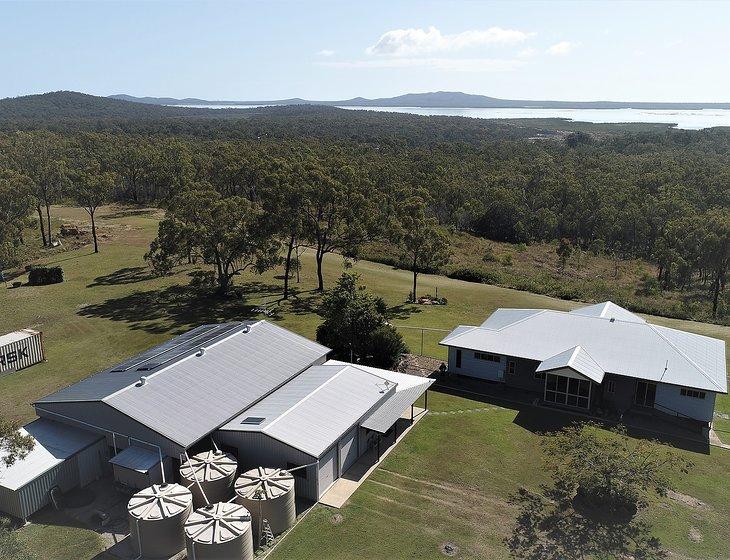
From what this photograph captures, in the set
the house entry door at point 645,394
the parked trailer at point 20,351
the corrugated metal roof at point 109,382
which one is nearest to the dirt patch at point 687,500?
the house entry door at point 645,394

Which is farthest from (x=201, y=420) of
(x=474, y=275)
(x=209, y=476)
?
(x=474, y=275)

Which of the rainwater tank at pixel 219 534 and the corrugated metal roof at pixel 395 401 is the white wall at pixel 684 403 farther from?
the rainwater tank at pixel 219 534

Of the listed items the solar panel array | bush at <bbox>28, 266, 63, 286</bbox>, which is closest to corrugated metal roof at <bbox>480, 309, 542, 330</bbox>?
the solar panel array

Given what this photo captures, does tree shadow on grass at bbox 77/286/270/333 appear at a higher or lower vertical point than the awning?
lower

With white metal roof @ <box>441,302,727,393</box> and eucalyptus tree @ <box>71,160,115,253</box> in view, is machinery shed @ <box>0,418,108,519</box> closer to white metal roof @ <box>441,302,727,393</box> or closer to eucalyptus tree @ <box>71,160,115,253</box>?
white metal roof @ <box>441,302,727,393</box>

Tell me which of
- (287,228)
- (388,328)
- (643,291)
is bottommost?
(643,291)

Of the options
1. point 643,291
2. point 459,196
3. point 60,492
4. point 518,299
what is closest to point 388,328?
point 60,492

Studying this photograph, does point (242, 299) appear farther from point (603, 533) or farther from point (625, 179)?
point (625, 179)
